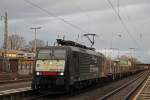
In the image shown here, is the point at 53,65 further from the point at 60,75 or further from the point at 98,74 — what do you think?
the point at 98,74

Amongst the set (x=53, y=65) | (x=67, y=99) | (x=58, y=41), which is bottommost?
(x=67, y=99)

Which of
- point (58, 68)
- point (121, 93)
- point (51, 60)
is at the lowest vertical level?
point (121, 93)

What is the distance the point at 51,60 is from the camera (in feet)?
78.2

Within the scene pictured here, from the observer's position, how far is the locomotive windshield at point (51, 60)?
921 inches

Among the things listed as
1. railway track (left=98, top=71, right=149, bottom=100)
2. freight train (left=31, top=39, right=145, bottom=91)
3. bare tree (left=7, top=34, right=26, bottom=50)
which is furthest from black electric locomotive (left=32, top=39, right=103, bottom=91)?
bare tree (left=7, top=34, right=26, bottom=50)

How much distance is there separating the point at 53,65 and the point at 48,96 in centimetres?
192

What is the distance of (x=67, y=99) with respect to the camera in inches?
848

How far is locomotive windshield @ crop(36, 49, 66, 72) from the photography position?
23.4m

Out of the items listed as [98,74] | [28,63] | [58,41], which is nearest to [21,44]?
[28,63]

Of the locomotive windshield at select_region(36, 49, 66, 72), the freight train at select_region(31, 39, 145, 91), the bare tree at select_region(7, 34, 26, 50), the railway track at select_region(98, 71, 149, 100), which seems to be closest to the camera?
the freight train at select_region(31, 39, 145, 91)

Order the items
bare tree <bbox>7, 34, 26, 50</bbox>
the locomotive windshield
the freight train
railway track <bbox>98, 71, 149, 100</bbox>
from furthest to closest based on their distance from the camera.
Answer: bare tree <bbox>7, 34, 26, 50</bbox> < railway track <bbox>98, 71, 149, 100</bbox> < the locomotive windshield < the freight train

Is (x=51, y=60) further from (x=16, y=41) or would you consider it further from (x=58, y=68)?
(x=16, y=41)

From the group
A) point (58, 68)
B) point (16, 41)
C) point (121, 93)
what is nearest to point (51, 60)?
point (58, 68)

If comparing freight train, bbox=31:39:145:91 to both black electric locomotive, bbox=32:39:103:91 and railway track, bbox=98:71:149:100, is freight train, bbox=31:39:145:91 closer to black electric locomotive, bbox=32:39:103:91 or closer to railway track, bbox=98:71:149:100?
black electric locomotive, bbox=32:39:103:91
